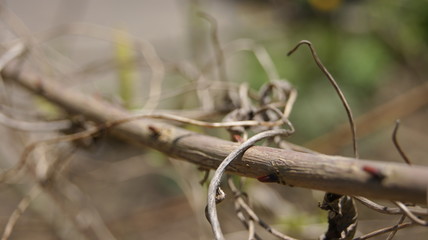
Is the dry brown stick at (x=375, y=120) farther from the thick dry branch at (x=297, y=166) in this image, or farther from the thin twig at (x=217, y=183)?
the thin twig at (x=217, y=183)

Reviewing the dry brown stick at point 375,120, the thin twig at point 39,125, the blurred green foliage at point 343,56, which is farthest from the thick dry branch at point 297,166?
the blurred green foliage at point 343,56

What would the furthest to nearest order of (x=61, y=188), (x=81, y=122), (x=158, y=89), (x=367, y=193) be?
1. (x=61, y=188)
2. (x=158, y=89)
3. (x=81, y=122)
4. (x=367, y=193)

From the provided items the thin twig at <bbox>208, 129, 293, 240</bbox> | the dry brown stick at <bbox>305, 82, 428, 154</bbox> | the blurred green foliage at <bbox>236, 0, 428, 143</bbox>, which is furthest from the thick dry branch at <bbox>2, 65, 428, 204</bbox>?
the blurred green foliage at <bbox>236, 0, 428, 143</bbox>

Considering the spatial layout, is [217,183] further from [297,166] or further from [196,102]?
[196,102]

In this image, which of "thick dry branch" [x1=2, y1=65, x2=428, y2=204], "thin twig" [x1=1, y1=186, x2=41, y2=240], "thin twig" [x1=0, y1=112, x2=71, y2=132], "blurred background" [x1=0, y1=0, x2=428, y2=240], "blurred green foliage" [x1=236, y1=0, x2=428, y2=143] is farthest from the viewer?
"blurred green foliage" [x1=236, y1=0, x2=428, y2=143]

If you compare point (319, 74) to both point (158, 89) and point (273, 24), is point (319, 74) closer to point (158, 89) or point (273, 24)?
point (273, 24)

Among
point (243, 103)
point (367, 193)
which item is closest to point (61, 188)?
point (243, 103)

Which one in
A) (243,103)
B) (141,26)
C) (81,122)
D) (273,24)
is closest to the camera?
(243,103)

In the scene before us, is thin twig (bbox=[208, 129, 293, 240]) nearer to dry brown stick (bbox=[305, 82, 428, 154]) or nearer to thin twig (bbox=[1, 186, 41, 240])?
thin twig (bbox=[1, 186, 41, 240])
